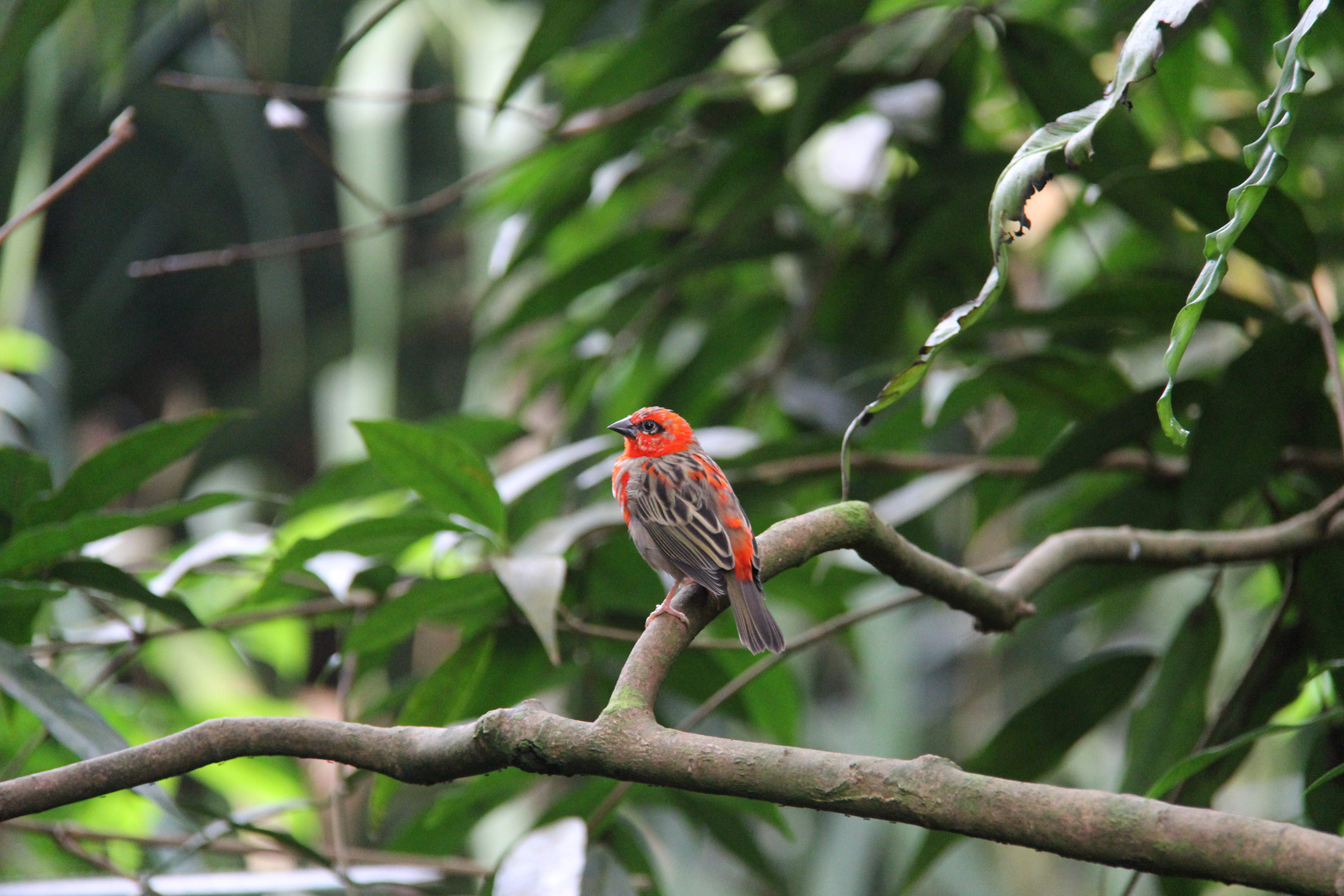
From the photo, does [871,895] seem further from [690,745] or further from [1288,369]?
[690,745]

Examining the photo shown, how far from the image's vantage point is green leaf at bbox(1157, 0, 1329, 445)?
1.02 metres

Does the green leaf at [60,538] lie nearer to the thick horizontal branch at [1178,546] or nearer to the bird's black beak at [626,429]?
the bird's black beak at [626,429]

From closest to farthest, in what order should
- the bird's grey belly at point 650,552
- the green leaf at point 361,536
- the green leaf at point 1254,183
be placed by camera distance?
the green leaf at point 1254,183 → the green leaf at point 361,536 → the bird's grey belly at point 650,552

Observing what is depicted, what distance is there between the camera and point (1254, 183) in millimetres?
1044

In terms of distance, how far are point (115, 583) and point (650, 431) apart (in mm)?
1099

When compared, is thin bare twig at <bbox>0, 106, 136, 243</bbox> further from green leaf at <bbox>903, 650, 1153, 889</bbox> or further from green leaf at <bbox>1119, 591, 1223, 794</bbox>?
green leaf at <bbox>1119, 591, 1223, 794</bbox>

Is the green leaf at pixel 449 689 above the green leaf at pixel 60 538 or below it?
below

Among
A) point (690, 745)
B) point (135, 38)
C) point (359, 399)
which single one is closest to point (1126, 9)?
point (690, 745)

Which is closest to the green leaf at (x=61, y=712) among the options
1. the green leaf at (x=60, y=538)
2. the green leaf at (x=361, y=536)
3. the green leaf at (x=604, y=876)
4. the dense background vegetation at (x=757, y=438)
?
the dense background vegetation at (x=757, y=438)

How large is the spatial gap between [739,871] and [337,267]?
4.85 m

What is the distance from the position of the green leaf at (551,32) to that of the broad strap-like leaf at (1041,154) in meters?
1.35

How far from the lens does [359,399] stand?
14.9 feet

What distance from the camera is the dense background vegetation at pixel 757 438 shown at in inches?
72.4

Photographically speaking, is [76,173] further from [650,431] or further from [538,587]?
[650,431]
